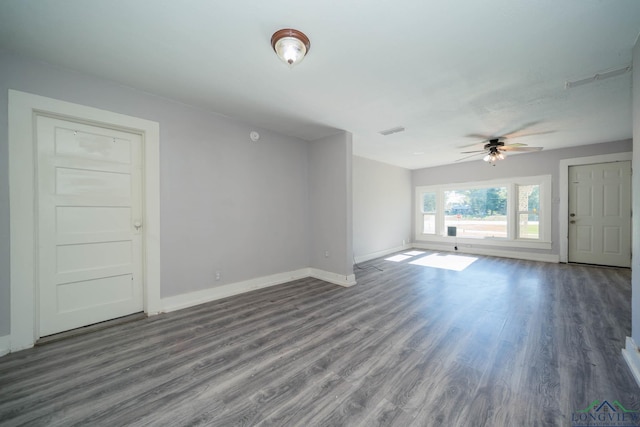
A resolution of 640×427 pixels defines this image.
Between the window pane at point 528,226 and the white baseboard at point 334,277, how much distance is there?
16.5 feet

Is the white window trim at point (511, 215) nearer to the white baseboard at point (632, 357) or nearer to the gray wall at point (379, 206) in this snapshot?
the gray wall at point (379, 206)

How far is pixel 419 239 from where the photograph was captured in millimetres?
7820

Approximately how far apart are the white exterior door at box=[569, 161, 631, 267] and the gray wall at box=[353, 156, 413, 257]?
12.3 ft

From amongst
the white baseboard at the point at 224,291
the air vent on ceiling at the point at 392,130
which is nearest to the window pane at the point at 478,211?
the air vent on ceiling at the point at 392,130

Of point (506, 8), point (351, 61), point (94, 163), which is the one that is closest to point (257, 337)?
point (94, 163)

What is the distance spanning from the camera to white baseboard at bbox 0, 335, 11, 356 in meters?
2.08

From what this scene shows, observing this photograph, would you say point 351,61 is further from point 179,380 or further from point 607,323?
point 607,323

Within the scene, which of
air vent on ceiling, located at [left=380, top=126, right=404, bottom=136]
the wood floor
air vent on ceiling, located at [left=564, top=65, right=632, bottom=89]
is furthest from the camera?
air vent on ceiling, located at [left=380, top=126, right=404, bottom=136]

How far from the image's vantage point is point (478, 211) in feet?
22.5

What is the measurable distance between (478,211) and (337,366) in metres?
6.77

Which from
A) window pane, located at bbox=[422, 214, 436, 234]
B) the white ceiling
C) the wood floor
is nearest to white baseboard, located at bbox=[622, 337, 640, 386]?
the wood floor

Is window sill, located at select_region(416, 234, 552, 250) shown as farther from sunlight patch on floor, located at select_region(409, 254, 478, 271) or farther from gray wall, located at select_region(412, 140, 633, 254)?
sunlight patch on floor, located at select_region(409, 254, 478, 271)

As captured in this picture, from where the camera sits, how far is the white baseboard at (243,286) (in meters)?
3.06

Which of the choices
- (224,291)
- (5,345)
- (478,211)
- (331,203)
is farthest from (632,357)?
(478,211)
